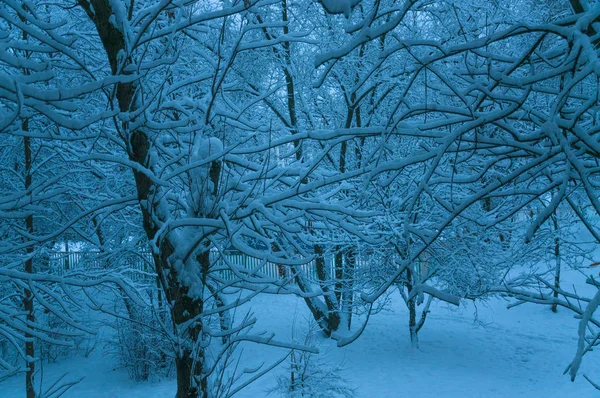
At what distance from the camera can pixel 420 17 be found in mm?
11250

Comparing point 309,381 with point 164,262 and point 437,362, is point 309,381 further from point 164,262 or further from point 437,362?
point 164,262

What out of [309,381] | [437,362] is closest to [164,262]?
[309,381]

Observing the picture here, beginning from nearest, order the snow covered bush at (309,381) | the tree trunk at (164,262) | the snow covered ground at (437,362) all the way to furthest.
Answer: the tree trunk at (164,262) → the snow covered bush at (309,381) → the snow covered ground at (437,362)

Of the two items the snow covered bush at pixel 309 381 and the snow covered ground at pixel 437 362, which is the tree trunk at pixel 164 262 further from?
the snow covered bush at pixel 309 381

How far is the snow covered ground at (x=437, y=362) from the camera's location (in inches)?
353

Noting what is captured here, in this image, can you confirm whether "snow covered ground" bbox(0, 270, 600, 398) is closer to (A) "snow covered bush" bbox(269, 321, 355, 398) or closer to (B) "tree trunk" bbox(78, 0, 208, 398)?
(A) "snow covered bush" bbox(269, 321, 355, 398)

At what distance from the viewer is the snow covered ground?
8.96 metres

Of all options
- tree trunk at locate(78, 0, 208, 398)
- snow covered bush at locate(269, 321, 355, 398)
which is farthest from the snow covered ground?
tree trunk at locate(78, 0, 208, 398)

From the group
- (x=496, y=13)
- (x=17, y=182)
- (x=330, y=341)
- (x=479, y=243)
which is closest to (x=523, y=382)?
(x=479, y=243)

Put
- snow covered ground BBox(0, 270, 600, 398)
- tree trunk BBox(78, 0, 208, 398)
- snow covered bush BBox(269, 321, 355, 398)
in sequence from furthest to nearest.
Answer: snow covered ground BBox(0, 270, 600, 398), snow covered bush BBox(269, 321, 355, 398), tree trunk BBox(78, 0, 208, 398)

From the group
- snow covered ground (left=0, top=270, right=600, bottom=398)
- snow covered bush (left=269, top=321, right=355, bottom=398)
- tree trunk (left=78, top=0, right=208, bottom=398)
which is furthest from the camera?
snow covered ground (left=0, top=270, right=600, bottom=398)

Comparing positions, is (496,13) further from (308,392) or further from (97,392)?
(97,392)

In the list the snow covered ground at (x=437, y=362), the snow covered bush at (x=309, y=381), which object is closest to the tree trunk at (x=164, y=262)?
the snow covered ground at (x=437, y=362)

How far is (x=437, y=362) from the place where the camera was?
34.0 feet
